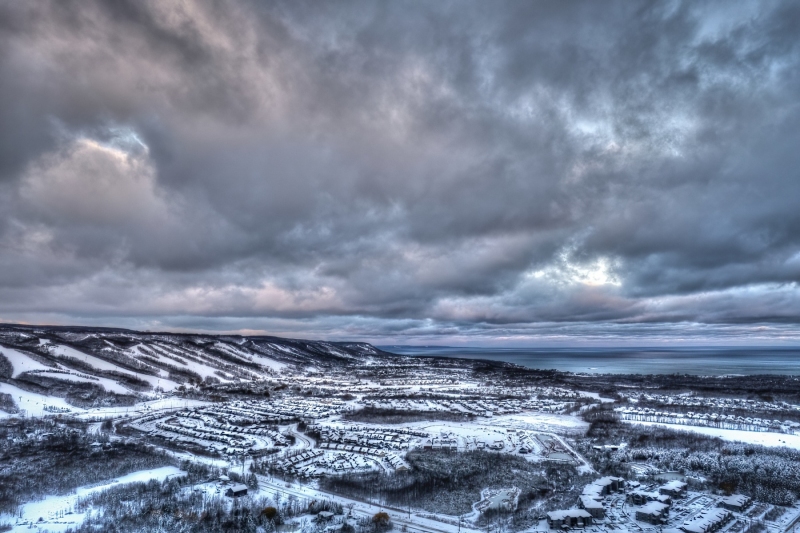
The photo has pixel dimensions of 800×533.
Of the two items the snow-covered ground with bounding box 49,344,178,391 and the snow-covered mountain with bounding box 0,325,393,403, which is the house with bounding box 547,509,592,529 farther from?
the snow-covered ground with bounding box 49,344,178,391

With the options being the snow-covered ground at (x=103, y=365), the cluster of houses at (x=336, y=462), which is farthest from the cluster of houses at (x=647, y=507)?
the snow-covered ground at (x=103, y=365)

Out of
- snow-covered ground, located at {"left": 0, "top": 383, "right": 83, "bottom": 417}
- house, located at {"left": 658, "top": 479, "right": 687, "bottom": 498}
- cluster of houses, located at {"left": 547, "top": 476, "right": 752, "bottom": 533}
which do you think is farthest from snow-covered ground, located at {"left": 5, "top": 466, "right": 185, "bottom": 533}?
snow-covered ground, located at {"left": 0, "top": 383, "right": 83, "bottom": 417}

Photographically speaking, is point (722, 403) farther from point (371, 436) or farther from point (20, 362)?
point (20, 362)

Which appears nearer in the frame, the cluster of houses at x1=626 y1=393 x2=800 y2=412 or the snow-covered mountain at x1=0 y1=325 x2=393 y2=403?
the cluster of houses at x1=626 y1=393 x2=800 y2=412

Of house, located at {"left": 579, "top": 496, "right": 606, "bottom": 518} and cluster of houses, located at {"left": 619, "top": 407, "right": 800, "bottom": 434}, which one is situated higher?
house, located at {"left": 579, "top": 496, "right": 606, "bottom": 518}

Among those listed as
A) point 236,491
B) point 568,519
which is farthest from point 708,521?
point 236,491

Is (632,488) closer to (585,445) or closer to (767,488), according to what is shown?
(767,488)

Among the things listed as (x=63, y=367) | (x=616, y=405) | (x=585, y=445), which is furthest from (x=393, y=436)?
(x=63, y=367)
